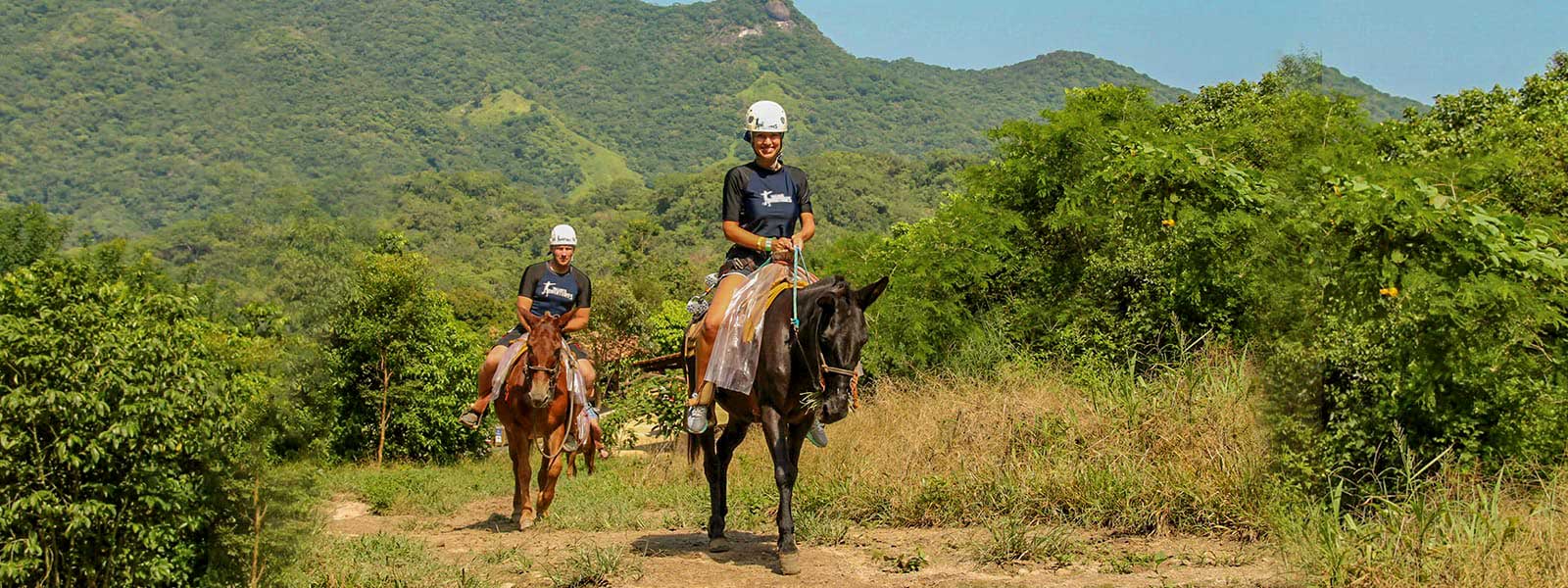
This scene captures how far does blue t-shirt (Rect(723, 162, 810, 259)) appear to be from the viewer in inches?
375

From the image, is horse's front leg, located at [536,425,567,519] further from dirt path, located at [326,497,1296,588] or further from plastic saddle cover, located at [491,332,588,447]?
dirt path, located at [326,497,1296,588]

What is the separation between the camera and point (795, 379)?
892cm

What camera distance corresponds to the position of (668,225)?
14688 cm

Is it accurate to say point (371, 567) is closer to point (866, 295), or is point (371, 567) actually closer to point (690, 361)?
point (690, 361)

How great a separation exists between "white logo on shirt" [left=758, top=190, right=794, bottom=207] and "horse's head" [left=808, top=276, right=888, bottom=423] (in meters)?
1.28

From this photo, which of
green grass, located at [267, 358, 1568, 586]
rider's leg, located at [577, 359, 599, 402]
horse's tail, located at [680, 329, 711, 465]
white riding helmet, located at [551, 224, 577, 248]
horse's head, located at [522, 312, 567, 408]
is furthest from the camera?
rider's leg, located at [577, 359, 599, 402]

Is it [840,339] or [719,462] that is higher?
[840,339]

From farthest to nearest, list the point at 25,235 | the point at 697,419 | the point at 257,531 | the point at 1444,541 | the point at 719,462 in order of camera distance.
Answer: the point at 25,235 → the point at 719,462 → the point at 697,419 → the point at 257,531 → the point at 1444,541

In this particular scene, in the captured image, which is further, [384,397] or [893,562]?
[384,397]

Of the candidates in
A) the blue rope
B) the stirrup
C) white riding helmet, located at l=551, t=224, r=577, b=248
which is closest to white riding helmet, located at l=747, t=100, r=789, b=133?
the blue rope

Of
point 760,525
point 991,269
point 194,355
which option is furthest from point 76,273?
point 991,269

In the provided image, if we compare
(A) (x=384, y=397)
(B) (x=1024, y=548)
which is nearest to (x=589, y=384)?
(B) (x=1024, y=548)

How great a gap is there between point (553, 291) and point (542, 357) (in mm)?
1046

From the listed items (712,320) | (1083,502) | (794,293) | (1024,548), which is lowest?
(1024,548)
